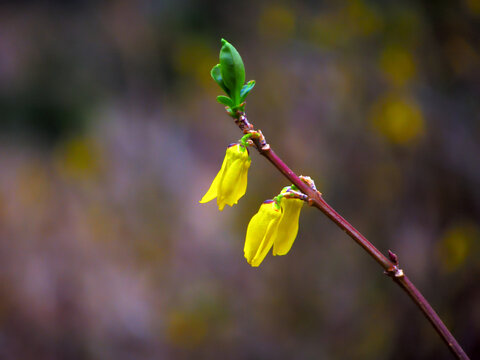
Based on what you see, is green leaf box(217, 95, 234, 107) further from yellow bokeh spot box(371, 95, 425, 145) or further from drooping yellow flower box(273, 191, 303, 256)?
yellow bokeh spot box(371, 95, 425, 145)

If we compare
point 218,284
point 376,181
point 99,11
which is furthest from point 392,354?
point 99,11

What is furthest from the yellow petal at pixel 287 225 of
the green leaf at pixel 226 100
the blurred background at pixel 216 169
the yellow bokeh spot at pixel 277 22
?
the yellow bokeh spot at pixel 277 22

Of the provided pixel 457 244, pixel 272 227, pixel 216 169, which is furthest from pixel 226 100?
pixel 216 169

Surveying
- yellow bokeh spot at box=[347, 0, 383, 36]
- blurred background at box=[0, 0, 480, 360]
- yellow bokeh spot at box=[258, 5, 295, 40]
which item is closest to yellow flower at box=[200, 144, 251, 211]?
blurred background at box=[0, 0, 480, 360]

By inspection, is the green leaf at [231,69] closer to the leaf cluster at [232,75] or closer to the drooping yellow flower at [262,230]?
the leaf cluster at [232,75]

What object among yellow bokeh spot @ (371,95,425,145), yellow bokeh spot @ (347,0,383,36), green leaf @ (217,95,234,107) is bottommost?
green leaf @ (217,95,234,107)

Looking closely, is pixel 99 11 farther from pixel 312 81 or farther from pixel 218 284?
pixel 218 284

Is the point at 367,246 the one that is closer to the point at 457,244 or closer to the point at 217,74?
the point at 217,74
